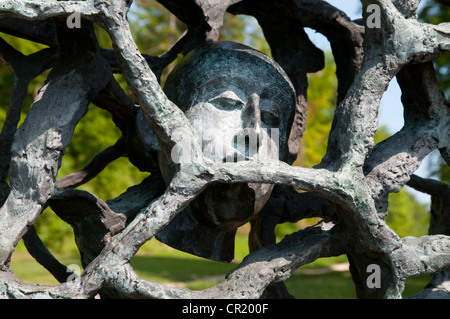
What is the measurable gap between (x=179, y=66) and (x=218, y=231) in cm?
85

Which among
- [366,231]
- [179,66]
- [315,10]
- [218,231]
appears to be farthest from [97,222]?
[315,10]

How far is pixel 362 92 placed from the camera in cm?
273

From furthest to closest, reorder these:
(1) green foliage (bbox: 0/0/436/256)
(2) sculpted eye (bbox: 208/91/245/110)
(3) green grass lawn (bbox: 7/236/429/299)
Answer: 1. (1) green foliage (bbox: 0/0/436/256)
2. (3) green grass lawn (bbox: 7/236/429/299)
3. (2) sculpted eye (bbox: 208/91/245/110)

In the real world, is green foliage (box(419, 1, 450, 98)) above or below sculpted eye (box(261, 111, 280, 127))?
above

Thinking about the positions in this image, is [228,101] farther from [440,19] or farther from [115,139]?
[115,139]

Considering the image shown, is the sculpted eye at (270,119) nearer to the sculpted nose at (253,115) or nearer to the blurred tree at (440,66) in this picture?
the sculpted nose at (253,115)

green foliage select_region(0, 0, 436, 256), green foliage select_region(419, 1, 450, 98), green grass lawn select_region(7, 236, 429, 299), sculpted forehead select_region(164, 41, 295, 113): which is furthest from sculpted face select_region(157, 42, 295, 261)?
green foliage select_region(0, 0, 436, 256)

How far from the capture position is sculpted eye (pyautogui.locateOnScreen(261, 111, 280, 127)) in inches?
114

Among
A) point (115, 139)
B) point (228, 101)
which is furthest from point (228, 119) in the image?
point (115, 139)

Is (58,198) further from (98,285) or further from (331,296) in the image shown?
(331,296)

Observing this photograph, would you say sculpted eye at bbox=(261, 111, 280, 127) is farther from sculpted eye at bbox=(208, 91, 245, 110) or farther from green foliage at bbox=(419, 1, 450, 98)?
green foliage at bbox=(419, 1, 450, 98)

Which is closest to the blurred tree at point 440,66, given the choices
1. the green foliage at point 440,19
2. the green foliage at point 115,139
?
the green foliage at point 440,19

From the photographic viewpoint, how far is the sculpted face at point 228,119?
9.02 ft

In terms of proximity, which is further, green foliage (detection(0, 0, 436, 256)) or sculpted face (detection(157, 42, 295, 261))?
green foliage (detection(0, 0, 436, 256))
